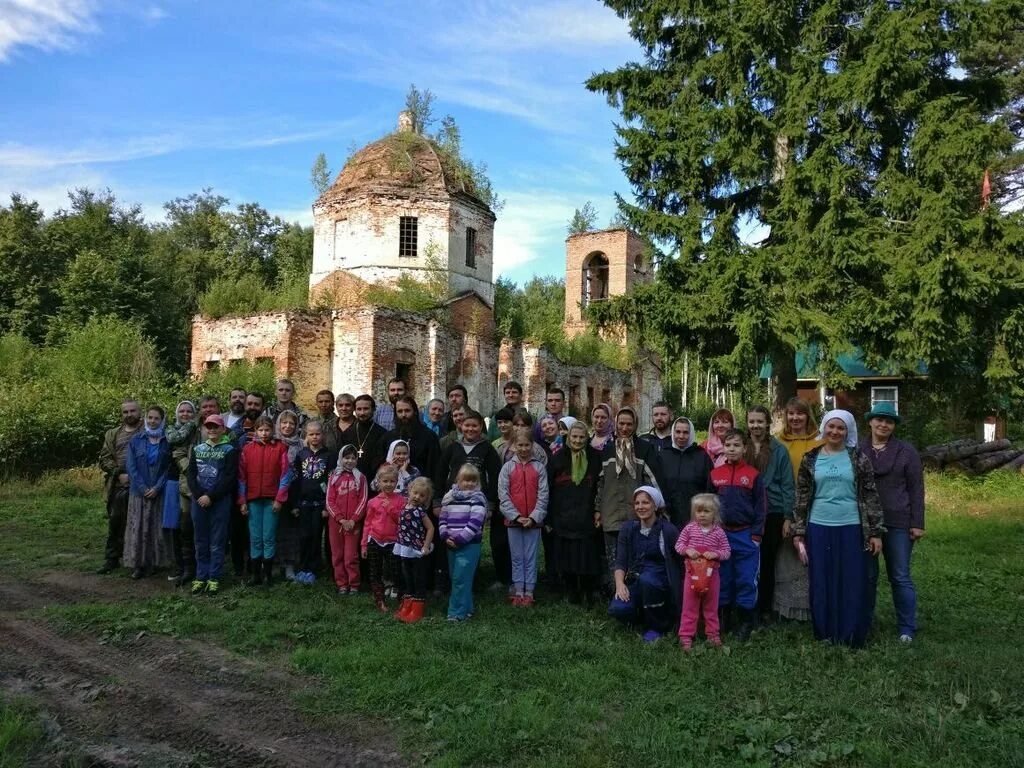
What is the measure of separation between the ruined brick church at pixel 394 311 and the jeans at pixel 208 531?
14.3m

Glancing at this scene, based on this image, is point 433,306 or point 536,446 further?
point 433,306

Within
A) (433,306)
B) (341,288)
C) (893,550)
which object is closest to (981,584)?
(893,550)

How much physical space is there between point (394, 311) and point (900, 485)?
1801 cm

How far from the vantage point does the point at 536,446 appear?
6691mm

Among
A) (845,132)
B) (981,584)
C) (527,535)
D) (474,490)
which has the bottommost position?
(981,584)

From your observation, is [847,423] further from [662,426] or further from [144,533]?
[144,533]

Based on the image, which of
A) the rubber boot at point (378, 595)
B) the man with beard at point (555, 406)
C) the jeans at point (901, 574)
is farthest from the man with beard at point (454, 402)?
the jeans at point (901, 574)

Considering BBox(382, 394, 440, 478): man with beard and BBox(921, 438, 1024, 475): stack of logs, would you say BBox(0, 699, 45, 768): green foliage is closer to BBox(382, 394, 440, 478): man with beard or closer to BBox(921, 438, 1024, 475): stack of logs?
BBox(382, 394, 440, 478): man with beard

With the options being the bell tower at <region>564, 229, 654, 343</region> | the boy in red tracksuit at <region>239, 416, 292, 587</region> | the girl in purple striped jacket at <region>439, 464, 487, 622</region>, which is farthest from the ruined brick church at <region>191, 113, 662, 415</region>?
the girl in purple striped jacket at <region>439, 464, 487, 622</region>

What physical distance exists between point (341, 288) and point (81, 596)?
61.3 feet

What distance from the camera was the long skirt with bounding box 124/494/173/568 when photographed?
7.43 metres

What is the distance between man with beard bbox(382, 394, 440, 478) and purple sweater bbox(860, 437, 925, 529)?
3.68 meters

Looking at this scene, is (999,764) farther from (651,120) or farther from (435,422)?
(651,120)

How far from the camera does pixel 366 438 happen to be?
23.7 feet
